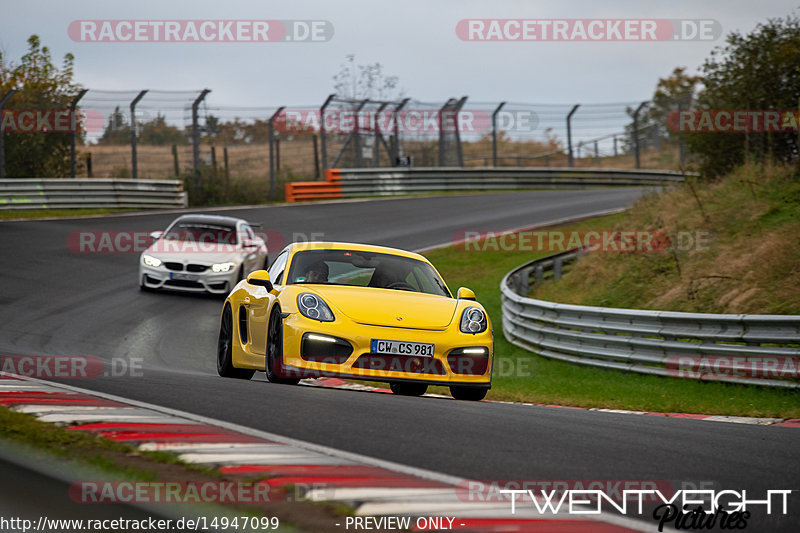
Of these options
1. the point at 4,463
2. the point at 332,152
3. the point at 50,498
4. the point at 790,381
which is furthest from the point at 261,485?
the point at 332,152

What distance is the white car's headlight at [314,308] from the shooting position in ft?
25.4

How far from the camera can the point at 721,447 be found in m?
5.22

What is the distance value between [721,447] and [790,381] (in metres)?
4.73

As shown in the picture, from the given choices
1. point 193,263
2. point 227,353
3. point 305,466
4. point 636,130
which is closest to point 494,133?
point 636,130

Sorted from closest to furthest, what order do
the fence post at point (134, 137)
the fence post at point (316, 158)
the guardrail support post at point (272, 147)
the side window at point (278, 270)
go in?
the side window at point (278, 270), the fence post at point (134, 137), the guardrail support post at point (272, 147), the fence post at point (316, 158)

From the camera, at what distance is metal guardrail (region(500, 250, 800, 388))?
9.57 m

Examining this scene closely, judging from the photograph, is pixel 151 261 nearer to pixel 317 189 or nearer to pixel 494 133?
pixel 317 189

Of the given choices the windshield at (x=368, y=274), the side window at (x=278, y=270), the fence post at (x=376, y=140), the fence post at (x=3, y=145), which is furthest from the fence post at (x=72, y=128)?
the windshield at (x=368, y=274)

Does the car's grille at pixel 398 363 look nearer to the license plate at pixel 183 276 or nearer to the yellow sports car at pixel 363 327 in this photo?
Answer: the yellow sports car at pixel 363 327

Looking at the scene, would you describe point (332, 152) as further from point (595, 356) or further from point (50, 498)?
point (50, 498)

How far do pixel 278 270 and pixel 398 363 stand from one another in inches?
77.6

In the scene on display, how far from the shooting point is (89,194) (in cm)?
2805

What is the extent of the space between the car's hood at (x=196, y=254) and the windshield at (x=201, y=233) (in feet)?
1.39

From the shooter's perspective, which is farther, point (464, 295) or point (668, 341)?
point (668, 341)
